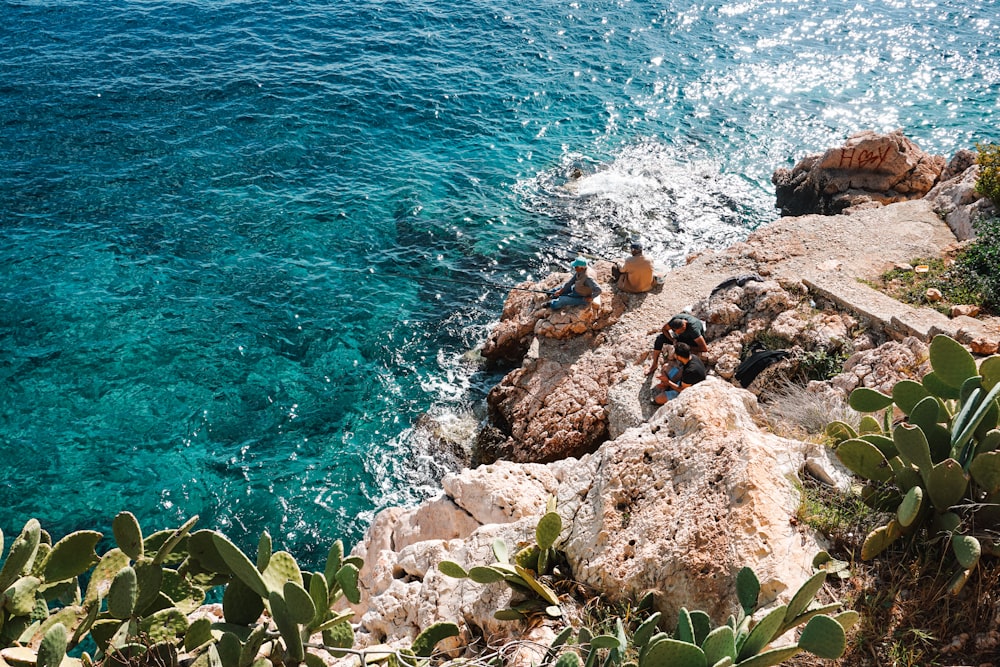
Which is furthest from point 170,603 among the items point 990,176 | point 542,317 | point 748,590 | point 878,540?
point 990,176

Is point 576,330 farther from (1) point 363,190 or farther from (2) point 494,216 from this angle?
(1) point 363,190

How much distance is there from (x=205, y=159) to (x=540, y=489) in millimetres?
16580

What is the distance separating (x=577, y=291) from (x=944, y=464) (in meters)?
9.18

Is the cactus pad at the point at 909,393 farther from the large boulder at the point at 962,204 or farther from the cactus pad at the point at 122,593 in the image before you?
the large boulder at the point at 962,204

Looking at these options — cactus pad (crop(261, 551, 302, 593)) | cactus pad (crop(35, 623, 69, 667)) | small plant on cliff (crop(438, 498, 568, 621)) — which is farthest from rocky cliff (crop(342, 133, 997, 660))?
cactus pad (crop(35, 623, 69, 667))

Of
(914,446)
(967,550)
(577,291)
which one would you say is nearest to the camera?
(967,550)

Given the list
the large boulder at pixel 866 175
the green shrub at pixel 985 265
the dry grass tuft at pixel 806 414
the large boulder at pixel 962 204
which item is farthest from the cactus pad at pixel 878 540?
the large boulder at pixel 866 175

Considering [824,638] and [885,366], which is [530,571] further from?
[885,366]

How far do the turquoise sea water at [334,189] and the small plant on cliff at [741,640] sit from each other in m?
7.79

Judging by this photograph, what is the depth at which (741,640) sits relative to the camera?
439cm

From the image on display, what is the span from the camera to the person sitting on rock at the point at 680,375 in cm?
1152

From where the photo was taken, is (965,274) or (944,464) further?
(965,274)

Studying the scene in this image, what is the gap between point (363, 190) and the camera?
20188mm

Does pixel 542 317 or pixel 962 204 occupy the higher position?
pixel 962 204
